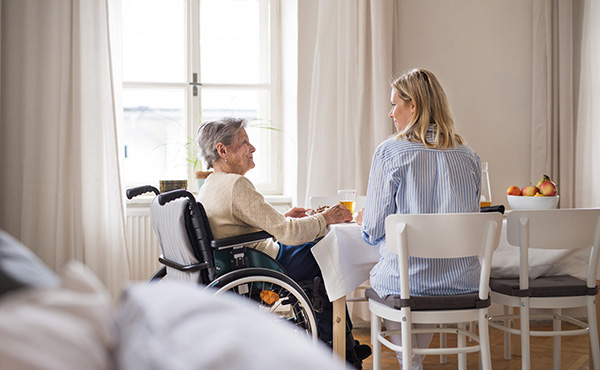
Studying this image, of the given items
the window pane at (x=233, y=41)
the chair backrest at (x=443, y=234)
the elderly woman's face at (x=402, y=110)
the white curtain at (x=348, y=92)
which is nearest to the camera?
the chair backrest at (x=443, y=234)

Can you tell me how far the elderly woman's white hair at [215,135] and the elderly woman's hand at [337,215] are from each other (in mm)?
509

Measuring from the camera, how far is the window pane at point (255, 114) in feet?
13.5

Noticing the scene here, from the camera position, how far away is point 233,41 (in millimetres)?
4133

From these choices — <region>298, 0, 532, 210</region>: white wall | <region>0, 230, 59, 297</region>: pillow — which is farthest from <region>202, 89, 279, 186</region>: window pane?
<region>0, 230, 59, 297</region>: pillow

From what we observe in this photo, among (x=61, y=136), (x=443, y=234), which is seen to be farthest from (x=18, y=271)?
(x=61, y=136)

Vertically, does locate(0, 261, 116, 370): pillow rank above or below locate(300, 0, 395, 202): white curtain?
below

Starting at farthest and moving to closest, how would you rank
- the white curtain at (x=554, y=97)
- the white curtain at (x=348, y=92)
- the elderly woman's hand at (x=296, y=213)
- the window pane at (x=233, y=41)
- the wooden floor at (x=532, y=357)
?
the window pane at (x=233, y=41) → the white curtain at (x=554, y=97) → the white curtain at (x=348, y=92) → the wooden floor at (x=532, y=357) → the elderly woman's hand at (x=296, y=213)

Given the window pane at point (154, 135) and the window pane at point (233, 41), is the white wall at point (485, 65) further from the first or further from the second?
the window pane at point (154, 135)

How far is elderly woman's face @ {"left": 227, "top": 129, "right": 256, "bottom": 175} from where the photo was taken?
8.27ft

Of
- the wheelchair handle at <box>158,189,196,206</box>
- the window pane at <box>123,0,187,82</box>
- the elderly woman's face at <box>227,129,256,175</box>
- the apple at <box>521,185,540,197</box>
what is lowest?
the apple at <box>521,185,540,197</box>

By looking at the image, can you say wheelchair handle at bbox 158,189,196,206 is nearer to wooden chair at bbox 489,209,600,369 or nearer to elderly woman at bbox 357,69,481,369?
elderly woman at bbox 357,69,481,369

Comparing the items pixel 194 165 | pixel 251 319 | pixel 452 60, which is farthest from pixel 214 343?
pixel 452 60

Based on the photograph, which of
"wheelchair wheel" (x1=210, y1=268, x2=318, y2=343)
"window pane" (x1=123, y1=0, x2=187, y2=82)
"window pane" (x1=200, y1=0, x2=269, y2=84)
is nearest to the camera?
"wheelchair wheel" (x1=210, y1=268, x2=318, y2=343)

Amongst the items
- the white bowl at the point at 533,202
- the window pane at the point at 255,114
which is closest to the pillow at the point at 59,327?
the white bowl at the point at 533,202
